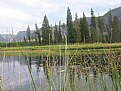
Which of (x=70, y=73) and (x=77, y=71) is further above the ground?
(x=77, y=71)

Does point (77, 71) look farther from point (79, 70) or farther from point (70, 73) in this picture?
point (70, 73)

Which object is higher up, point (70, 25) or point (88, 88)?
point (70, 25)

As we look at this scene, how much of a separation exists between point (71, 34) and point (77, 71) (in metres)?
77.1

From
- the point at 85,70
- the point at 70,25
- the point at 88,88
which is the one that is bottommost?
the point at 88,88

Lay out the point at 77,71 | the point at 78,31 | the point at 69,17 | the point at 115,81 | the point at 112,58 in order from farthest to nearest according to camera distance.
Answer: the point at 69,17
the point at 78,31
the point at 77,71
the point at 112,58
the point at 115,81

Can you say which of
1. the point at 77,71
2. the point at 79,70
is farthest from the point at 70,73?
the point at 79,70

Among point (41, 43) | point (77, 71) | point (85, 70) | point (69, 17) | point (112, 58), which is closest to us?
point (112, 58)

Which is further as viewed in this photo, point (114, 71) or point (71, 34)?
point (71, 34)

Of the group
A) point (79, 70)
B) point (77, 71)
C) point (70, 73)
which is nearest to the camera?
point (79, 70)

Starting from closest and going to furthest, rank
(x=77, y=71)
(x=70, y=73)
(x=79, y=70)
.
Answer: (x=79, y=70) < (x=77, y=71) < (x=70, y=73)

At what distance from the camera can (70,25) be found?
268 feet

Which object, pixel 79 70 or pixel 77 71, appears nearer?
pixel 79 70

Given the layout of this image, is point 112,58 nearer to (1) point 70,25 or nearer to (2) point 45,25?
(1) point 70,25

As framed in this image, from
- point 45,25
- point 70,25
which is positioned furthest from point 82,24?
point 45,25
